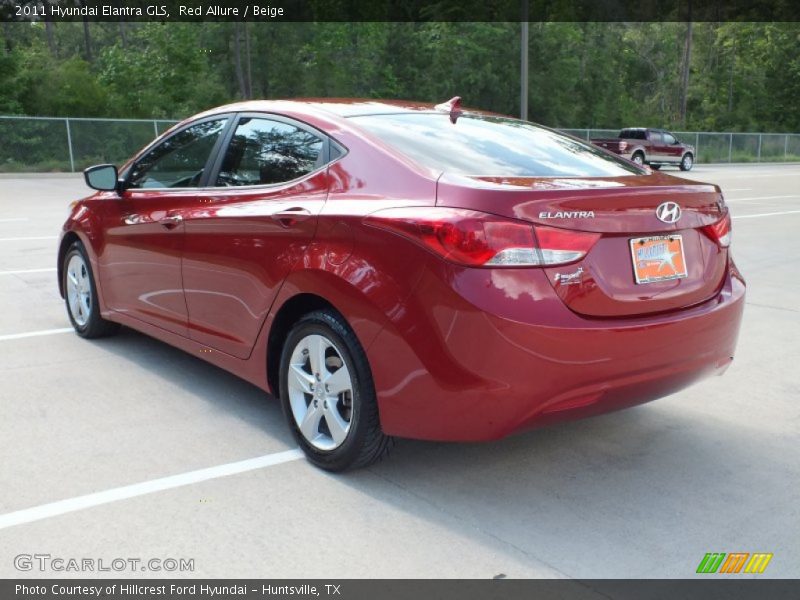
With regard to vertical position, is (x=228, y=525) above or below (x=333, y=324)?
below

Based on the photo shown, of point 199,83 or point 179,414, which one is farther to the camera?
point 199,83

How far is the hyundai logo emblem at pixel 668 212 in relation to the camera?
362 cm

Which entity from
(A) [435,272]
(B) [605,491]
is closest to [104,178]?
(A) [435,272]

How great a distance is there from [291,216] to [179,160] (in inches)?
56.6

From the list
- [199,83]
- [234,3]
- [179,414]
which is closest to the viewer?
[179,414]

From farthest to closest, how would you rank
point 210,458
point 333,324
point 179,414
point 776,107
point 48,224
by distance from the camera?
1. point 776,107
2. point 48,224
3. point 179,414
4. point 210,458
5. point 333,324

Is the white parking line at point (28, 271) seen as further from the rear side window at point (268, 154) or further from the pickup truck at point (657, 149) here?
the pickup truck at point (657, 149)

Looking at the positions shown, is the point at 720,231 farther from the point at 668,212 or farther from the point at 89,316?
the point at 89,316

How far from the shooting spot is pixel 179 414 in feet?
15.4

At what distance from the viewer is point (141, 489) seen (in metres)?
3.73

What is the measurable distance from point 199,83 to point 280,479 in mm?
40517

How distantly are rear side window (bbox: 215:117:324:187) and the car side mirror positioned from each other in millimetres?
1144

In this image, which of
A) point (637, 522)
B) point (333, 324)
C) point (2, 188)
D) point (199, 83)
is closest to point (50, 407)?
point (333, 324)

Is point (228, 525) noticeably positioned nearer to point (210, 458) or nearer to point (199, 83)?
point (210, 458)
